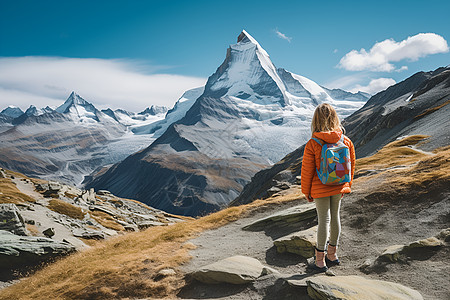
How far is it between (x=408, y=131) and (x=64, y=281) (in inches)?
2794

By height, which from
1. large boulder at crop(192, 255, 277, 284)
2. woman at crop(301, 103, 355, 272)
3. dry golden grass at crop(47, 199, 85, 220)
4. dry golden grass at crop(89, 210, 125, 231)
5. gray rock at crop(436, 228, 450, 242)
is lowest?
dry golden grass at crop(89, 210, 125, 231)

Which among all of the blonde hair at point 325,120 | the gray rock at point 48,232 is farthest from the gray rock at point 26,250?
the blonde hair at point 325,120

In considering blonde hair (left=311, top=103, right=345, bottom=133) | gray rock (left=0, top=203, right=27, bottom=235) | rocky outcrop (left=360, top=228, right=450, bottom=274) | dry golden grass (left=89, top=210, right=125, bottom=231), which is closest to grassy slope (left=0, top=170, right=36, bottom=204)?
dry golden grass (left=89, top=210, right=125, bottom=231)

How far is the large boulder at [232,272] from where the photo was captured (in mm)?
8542

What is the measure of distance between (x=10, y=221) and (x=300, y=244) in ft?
59.7

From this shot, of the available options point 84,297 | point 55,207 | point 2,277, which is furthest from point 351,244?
point 55,207

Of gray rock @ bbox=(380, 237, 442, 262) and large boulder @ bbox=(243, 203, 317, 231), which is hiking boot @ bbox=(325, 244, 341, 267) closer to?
gray rock @ bbox=(380, 237, 442, 262)

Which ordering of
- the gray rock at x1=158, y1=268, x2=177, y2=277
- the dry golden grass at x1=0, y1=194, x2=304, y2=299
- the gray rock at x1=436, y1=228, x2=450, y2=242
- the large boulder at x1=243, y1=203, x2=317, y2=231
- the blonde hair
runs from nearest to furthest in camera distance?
the blonde hair < the gray rock at x1=436, y1=228, x2=450, y2=242 < the dry golden grass at x1=0, y1=194, x2=304, y2=299 < the gray rock at x1=158, y1=268, x2=177, y2=277 < the large boulder at x1=243, y1=203, x2=317, y2=231

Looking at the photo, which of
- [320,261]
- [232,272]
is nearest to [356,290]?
[320,261]

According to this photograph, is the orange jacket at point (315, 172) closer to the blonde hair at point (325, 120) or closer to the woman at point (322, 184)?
the woman at point (322, 184)

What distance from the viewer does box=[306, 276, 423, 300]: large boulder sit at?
20.3ft

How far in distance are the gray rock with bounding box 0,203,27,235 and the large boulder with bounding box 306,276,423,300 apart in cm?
1862

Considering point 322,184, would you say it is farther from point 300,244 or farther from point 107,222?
point 107,222

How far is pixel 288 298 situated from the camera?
7.22 meters
